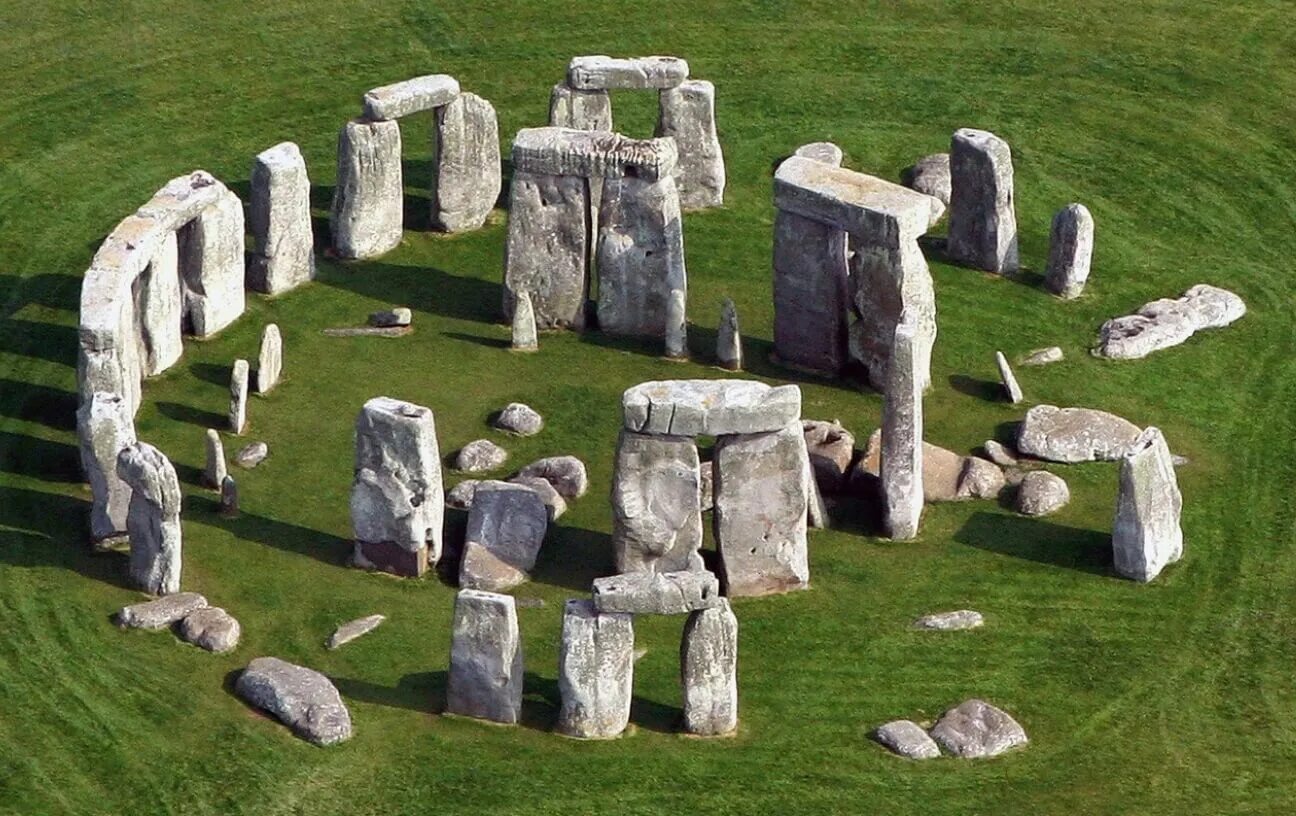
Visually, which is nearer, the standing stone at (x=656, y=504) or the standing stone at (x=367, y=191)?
the standing stone at (x=656, y=504)

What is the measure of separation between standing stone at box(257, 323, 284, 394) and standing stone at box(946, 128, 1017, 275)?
950 centimetres

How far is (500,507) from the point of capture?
116 ft

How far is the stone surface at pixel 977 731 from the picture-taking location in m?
32.4

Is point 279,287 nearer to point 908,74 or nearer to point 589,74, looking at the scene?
point 589,74

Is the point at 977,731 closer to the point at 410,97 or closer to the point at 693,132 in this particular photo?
the point at 693,132

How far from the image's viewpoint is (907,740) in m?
32.4

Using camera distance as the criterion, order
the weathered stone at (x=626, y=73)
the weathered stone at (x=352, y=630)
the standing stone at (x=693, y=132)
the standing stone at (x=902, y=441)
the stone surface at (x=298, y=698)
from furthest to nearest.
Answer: the standing stone at (x=693, y=132)
the weathered stone at (x=626, y=73)
the standing stone at (x=902, y=441)
the weathered stone at (x=352, y=630)
the stone surface at (x=298, y=698)

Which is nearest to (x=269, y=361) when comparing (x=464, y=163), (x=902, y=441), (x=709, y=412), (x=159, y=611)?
(x=464, y=163)

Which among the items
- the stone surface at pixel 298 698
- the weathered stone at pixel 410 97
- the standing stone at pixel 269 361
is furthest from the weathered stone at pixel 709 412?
the weathered stone at pixel 410 97

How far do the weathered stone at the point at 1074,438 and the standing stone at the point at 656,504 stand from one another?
4948 millimetres

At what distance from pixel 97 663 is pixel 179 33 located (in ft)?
56.8

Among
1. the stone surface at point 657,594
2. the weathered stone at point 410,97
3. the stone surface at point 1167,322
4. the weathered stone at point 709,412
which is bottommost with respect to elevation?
the stone surface at point 1167,322

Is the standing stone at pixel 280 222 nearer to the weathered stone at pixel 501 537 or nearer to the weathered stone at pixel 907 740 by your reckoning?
the weathered stone at pixel 501 537

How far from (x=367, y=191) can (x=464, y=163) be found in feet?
5.31
